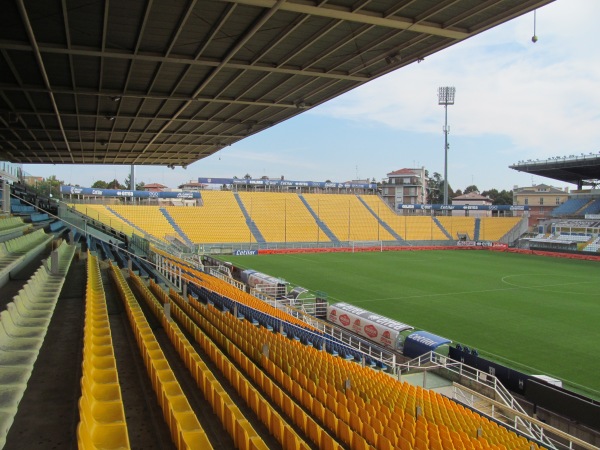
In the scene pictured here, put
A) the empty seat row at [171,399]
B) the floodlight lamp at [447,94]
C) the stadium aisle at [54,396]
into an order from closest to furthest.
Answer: the stadium aisle at [54,396] < the empty seat row at [171,399] < the floodlight lamp at [447,94]

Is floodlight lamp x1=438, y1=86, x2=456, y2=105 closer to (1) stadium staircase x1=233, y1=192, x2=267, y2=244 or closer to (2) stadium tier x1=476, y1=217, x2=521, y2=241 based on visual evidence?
(2) stadium tier x1=476, y1=217, x2=521, y2=241

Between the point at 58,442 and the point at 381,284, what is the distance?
75.9 feet

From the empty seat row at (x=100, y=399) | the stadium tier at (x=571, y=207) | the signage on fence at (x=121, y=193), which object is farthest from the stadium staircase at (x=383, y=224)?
the empty seat row at (x=100, y=399)

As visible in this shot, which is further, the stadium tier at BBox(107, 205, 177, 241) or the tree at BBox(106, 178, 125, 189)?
the tree at BBox(106, 178, 125, 189)

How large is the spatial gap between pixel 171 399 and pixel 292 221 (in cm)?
4689

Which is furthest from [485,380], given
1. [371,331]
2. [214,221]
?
[214,221]

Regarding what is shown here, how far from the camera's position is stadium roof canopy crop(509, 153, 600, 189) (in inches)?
1715

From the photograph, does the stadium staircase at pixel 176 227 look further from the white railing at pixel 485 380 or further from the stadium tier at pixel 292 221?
the white railing at pixel 485 380

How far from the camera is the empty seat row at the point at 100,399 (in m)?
3.38

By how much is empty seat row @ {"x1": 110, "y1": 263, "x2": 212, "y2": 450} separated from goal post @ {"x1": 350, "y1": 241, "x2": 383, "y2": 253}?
39604mm

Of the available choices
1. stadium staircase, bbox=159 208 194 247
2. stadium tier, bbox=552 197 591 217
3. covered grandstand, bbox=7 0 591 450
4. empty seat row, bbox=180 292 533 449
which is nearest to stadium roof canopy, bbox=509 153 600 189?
stadium tier, bbox=552 197 591 217

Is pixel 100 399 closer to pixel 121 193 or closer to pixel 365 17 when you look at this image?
pixel 365 17

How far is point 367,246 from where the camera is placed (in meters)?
48.0

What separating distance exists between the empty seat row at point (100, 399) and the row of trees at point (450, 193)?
9936 cm
